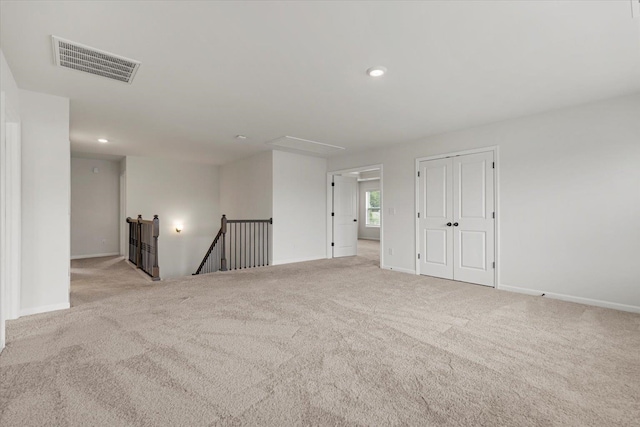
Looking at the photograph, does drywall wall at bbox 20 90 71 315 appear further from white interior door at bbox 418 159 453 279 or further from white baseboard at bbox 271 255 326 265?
white interior door at bbox 418 159 453 279

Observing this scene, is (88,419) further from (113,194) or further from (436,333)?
(113,194)

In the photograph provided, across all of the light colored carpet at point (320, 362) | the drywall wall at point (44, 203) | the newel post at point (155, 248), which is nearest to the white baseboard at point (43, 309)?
the drywall wall at point (44, 203)

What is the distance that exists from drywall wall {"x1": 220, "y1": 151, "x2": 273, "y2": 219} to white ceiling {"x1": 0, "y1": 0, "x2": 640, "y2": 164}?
2.26 meters

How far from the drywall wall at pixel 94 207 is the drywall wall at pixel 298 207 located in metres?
4.74

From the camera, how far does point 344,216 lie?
748 cm

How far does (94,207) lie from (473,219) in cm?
878

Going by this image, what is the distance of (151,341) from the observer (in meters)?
2.50

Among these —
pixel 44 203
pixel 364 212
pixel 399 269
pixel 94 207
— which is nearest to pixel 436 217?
pixel 399 269

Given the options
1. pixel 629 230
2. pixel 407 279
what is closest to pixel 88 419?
pixel 407 279

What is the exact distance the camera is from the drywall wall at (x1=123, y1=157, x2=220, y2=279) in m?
7.39

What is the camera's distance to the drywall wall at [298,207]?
21.2ft

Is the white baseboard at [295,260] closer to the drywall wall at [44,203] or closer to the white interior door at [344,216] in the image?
the white interior door at [344,216]

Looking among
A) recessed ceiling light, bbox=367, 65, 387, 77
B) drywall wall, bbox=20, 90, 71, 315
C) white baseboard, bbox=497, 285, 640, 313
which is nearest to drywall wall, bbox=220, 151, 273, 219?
drywall wall, bbox=20, 90, 71, 315

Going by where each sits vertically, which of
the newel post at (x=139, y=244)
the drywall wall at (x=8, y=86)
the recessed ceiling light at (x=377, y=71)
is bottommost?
the newel post at (x=139, y=244)
